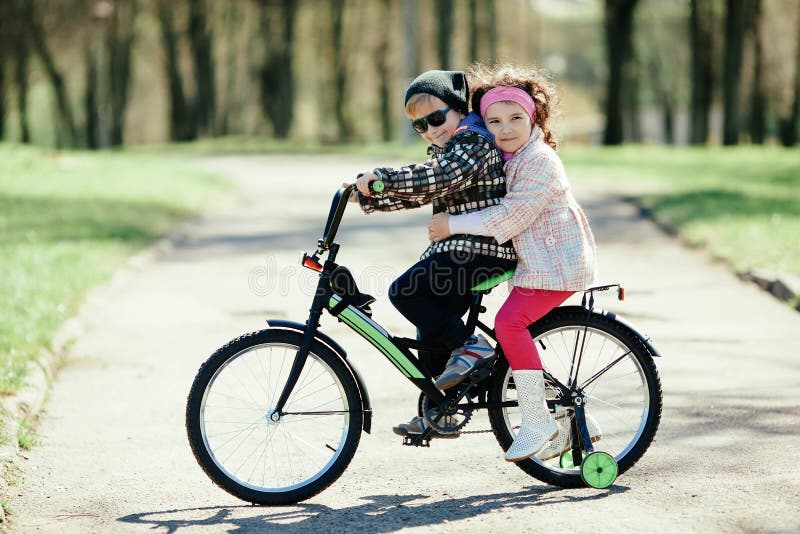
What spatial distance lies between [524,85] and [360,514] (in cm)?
189

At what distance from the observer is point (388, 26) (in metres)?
50.6

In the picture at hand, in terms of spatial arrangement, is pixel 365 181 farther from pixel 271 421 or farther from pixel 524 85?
pixel 271 421

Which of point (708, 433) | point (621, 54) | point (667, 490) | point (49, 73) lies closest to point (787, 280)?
point (708, 433)

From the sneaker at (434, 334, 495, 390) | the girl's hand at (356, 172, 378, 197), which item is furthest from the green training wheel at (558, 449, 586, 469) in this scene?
the girl's hand at (356, 172, 378, 197)

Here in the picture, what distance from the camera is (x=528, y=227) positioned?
15.4ft

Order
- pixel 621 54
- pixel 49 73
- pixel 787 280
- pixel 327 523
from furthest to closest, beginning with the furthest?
1. pixel 49 73
2. pixel 621 54
3. pixel 787 280
4. pixel 327 523

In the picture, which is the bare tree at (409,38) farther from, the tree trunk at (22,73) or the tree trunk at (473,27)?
the tree trunk at (22,73)

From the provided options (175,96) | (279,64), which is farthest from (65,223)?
(279,64)

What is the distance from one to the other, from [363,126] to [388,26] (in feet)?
44.7

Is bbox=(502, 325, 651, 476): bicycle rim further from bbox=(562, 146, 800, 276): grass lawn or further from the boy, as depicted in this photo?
bbox=(562, 146, 800, 276): grass lawn

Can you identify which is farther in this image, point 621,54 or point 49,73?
point 49,73

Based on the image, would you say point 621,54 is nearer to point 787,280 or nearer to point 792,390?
point 787,280

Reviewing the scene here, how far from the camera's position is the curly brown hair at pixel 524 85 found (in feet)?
15.6

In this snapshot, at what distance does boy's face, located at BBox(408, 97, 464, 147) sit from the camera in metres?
4.63
